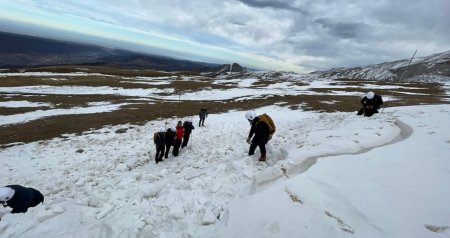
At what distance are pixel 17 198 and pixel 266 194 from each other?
697 centimetres

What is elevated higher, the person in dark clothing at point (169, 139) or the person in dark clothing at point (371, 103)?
the person in dark clothing at point (371, 103)

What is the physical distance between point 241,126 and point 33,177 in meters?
15.2

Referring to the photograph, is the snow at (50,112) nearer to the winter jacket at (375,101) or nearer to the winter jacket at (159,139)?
the winter jacket at (159,139)

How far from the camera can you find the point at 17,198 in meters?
7.98

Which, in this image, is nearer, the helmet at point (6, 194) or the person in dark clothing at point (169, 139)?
the helmet at point (6, 194)

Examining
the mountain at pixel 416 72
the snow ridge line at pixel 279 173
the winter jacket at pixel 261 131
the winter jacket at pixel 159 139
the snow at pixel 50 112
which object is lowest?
the snow at pixel 50 112

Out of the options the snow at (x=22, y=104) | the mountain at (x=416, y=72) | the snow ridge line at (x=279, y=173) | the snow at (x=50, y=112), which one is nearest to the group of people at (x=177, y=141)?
the snow ridge line at (x=279, y=173)

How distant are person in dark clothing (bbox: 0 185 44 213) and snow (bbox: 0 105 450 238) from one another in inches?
11.6

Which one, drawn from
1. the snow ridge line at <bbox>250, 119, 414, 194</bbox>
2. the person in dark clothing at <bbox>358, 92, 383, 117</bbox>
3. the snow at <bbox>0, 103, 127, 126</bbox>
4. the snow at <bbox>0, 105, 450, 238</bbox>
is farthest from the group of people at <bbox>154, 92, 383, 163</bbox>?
the snow at <bbox>0, 103, 127, 126</bbox>

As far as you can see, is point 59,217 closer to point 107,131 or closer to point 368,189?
point 368,189

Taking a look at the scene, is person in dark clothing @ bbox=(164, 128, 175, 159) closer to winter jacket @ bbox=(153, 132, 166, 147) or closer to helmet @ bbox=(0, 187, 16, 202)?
winter jacket @ bbox=(153, 132, 166, 147)

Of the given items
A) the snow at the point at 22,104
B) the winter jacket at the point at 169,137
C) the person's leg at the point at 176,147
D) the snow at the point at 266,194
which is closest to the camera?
the snow at the point at 266,194

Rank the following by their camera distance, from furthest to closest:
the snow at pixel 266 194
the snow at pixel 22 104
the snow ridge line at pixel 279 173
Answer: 1. the snow at pixel 22 104
2. the snow ridge line at pixel 279 173
3. the snow at pixel 266 194

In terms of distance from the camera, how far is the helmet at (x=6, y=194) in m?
7.51
